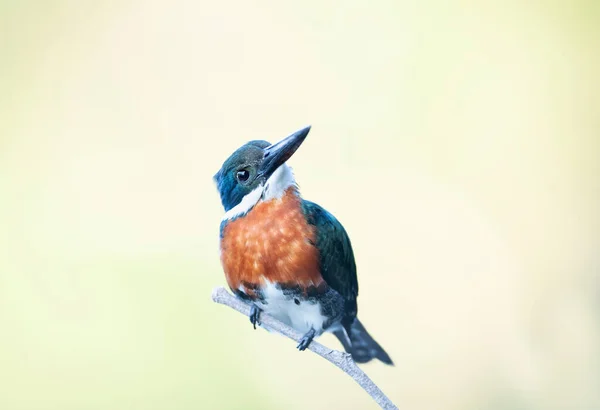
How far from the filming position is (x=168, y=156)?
4.18 feet

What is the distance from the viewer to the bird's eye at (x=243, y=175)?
964 mm

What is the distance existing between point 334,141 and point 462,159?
323 mm

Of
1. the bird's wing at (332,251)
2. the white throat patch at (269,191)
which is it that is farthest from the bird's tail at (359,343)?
the white throat patch at (269,191)

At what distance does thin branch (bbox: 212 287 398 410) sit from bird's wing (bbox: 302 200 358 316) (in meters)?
0.11

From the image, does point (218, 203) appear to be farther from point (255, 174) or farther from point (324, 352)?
point (324, 352)

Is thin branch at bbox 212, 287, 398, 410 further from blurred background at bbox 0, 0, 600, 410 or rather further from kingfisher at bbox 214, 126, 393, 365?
blurred background at bbox 0, 0, 600, 410

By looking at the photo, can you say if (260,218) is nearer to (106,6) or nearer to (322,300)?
(322,300)

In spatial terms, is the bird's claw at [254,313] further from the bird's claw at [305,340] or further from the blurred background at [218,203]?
the blurred background at [218,203]

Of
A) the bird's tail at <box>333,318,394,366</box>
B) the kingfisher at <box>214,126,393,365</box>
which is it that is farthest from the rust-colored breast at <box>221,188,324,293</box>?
the bird's tail at <box>333,318,394,366</box>

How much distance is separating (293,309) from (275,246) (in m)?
0.11

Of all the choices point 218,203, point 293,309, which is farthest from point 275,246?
point 218,203

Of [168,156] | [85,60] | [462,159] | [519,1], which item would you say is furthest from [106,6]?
[519,1]

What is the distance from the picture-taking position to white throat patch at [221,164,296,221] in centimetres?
96

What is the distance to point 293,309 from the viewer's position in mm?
997
